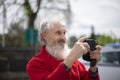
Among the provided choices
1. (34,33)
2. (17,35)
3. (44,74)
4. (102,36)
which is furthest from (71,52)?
(102,36)

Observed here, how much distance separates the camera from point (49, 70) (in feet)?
14.2

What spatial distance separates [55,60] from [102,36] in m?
73.6

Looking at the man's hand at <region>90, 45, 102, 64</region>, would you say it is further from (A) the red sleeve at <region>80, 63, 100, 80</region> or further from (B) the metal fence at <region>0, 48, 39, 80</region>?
(B) the metal fence at <region>0, 48, 39, 80</region>

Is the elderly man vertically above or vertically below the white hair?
below

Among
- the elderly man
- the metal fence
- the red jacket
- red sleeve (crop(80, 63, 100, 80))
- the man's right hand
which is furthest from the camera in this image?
the metal fence

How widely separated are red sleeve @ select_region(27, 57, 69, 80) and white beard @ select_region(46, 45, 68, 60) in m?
0.13

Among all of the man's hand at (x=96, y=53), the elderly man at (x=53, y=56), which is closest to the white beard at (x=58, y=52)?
the elderly man at (x=53, y=56)

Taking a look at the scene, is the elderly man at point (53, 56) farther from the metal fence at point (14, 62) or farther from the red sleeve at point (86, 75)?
the metal fence at point (14, 62)

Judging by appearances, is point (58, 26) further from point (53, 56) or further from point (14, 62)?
point (14, 62)

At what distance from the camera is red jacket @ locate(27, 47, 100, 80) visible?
4122mm

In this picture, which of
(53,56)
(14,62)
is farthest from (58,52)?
(14,62)

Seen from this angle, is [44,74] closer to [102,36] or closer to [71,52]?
[71,52]

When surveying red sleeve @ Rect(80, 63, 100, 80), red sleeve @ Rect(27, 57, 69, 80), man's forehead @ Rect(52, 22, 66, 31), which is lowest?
red sleeve @ Rect(80, 63, 100, 80)

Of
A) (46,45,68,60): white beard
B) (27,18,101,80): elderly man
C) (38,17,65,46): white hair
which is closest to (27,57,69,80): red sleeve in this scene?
(27,18,101,80): elderly man
